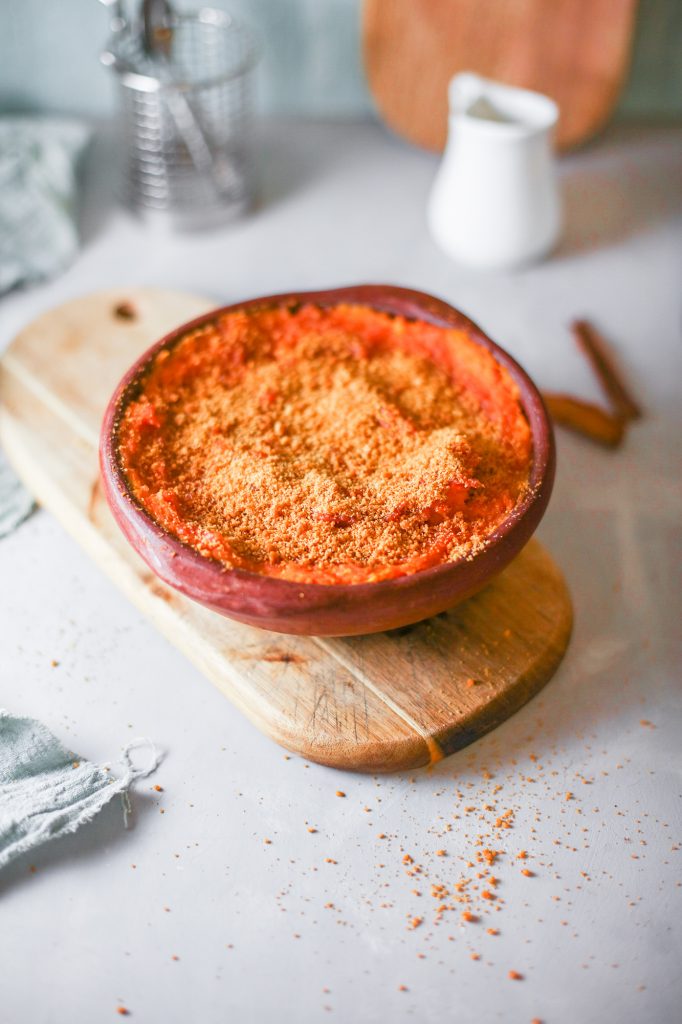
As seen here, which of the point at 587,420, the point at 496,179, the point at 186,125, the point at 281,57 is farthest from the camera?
the point at 281,57

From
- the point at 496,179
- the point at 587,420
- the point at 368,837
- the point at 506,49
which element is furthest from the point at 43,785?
the point at 506,49

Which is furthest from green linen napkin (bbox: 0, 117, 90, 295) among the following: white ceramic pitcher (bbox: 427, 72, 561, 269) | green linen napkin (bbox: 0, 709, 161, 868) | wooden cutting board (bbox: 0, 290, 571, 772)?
green linen napkin (bbox: 0, 709, 161, 868)

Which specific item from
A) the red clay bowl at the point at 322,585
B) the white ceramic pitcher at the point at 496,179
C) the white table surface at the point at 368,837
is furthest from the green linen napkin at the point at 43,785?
the white ceramic pitcher at the point at 496,179

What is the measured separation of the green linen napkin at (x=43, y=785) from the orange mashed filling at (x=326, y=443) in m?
0.19

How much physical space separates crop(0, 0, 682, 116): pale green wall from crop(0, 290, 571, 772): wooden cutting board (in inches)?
29.8

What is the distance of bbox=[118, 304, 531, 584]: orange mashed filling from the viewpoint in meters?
0.72

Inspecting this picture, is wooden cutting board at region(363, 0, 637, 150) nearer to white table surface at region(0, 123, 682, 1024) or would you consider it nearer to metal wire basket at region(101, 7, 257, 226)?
metal wire basket at region(101, 7, 257, 226)

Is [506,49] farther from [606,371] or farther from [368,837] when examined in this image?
[368,837]

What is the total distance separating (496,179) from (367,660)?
0.63m

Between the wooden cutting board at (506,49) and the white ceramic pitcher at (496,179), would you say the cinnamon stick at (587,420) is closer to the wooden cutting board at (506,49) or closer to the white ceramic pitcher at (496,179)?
the white ceramic pitcher at (496,179)

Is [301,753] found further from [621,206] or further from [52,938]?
[621,206]

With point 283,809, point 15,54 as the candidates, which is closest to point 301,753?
point 283,809

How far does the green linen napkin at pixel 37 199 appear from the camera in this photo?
1227 millimetres

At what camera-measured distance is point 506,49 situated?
1312 millimetres
